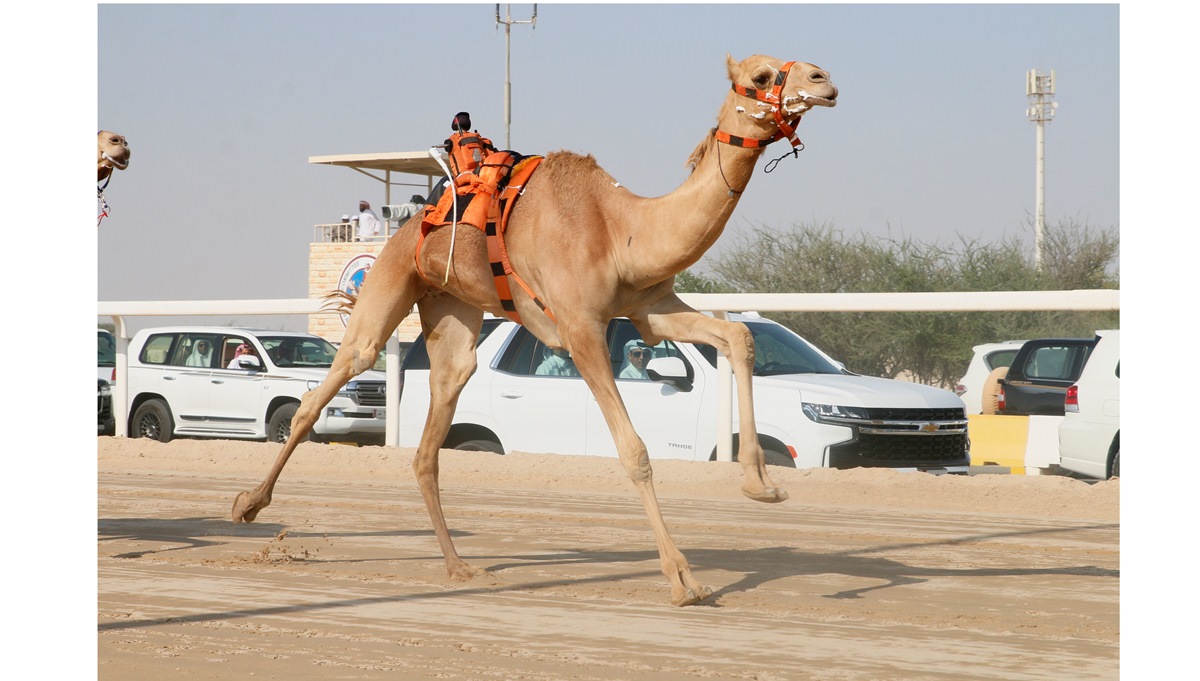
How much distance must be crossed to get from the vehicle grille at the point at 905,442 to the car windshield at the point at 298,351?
982 cm

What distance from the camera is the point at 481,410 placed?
1461cm

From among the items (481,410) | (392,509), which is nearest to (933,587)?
(392,509)

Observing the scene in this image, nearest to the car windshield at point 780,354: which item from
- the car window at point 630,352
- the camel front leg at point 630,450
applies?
the car window at point 630,352

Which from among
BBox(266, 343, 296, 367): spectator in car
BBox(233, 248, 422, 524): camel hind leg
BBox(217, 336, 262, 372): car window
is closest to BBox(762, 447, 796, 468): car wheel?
BBox(233, 248, 422, 524): camel hind leg

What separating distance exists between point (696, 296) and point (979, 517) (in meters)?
3.92

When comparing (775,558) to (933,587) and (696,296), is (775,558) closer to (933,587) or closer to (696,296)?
(933,587)

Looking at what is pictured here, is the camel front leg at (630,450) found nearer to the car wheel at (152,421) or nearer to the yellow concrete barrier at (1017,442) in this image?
the yellow concrete barrier at (1017,442)

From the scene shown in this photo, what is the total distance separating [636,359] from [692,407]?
749mm

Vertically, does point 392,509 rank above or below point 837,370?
below

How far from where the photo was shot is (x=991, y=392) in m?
22.5

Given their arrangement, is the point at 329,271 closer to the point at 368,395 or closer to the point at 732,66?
the point at 368,395

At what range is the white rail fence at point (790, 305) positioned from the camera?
1267 cm

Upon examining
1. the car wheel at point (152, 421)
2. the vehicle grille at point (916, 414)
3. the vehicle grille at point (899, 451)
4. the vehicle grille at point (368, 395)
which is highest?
the vehicle grille at point (916, 414)

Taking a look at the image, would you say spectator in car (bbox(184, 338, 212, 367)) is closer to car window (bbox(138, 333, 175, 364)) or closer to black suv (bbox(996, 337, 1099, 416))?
car window (bbox(138, 333, 175, 364))
